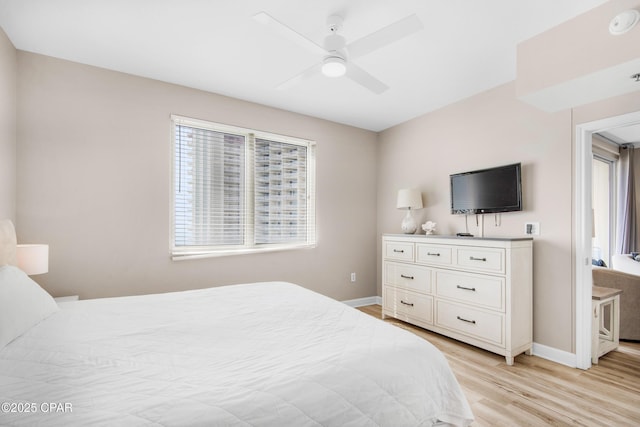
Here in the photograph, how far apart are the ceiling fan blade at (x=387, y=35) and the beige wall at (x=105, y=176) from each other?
1916 millimetres

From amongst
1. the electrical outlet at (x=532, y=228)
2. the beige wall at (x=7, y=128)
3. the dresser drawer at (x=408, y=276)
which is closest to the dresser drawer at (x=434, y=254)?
the dresser drawer at (x=408, y=276)

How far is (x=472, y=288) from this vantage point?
9.13 feet

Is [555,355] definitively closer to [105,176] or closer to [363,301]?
[363,301]

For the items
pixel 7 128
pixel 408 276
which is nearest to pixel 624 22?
pixel 408 276

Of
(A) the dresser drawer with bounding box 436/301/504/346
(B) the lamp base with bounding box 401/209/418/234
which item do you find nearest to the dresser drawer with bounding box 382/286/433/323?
(A) the dresser drawer with bounding box 436/301/504/346

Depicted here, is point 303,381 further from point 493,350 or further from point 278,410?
point 493,350

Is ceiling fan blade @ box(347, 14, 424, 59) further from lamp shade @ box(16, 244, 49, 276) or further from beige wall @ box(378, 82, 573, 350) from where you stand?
lamp shade @ box(16, 244, 49, 276)

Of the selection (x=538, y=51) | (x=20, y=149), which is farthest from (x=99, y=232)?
(x=538, y=51)

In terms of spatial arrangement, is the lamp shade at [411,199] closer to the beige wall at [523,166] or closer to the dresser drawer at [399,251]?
the beige wall at [523,166]

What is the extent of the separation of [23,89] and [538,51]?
12.6 feet

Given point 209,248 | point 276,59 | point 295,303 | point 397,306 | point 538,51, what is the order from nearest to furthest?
1. point 295,303
2. point 538,51
3. point 276,59
4. point 209,248
5. point 397,306

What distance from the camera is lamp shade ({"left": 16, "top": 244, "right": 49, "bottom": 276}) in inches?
79.2

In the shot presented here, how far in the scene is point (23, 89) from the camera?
240 centimetres

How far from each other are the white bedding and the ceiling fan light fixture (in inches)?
60.4
